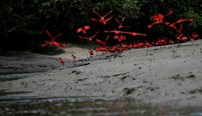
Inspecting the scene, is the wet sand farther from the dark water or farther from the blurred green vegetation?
the blurred green vegetation

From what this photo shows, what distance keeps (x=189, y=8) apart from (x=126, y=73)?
682 inches

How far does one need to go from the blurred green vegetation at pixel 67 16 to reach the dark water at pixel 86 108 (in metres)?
9.28

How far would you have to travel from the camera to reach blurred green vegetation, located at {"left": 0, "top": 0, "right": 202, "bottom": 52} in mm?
15312

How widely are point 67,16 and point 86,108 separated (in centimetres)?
1569

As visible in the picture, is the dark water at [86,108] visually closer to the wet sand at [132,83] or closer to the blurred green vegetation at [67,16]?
the wet sand at [132,83]

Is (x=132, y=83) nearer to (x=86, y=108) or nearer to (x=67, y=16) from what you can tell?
(x=86, y=108)

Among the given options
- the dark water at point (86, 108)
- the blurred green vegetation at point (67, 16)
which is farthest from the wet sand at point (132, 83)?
the blurred green vegetation at point (67, 16)

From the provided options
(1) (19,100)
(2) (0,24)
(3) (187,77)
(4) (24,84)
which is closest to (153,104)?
(3) (187,77)

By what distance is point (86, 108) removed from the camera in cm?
449

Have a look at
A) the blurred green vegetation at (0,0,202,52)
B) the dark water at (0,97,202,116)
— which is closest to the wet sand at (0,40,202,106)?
the dark water at (0,97,202,116)

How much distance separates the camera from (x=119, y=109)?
14.1 ft

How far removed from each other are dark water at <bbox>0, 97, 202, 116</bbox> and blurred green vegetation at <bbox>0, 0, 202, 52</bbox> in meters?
Result: 9.28

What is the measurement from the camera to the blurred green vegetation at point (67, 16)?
15.3 metres

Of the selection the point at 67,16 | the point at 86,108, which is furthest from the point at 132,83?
the point at 67,16
